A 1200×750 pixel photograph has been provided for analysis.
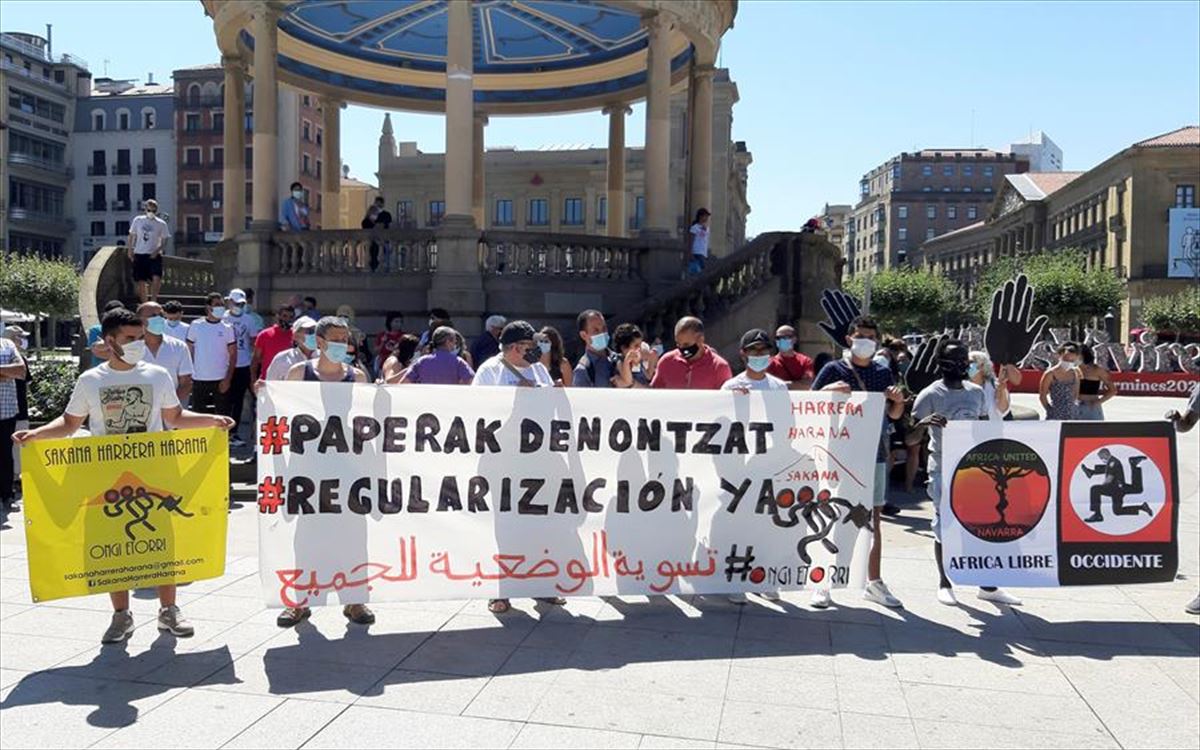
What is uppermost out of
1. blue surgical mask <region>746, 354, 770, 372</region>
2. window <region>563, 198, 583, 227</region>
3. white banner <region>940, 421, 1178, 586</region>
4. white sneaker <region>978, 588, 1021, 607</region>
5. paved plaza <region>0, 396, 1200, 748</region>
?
window <region>563, 198, 583, 227</region>

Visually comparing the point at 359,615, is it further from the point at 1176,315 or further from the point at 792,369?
the point at 1176,315

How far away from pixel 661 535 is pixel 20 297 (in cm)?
5227

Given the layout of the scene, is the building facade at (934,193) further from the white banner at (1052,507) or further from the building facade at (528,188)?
the white banner at (1052,507)

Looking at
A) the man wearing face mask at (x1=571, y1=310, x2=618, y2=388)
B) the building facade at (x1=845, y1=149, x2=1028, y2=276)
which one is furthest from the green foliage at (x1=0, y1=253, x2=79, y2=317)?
the building facade at (x1=845, y1=149, x2=1028, y2=276)

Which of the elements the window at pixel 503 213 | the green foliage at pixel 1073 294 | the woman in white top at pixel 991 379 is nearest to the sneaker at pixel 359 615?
the woman in white top at pixel 991 379

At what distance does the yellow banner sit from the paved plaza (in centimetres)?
Result: 45

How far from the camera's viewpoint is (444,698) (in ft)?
16.7

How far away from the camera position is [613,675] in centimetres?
545

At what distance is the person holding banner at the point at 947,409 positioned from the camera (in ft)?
22.6

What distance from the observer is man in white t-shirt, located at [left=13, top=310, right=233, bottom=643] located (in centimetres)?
585

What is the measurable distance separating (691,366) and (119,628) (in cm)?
432

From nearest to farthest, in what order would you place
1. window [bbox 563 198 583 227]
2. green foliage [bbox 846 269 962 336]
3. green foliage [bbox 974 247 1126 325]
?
green foliage [bbox 974 247 1126 325], window [bbox 563 198 583 227], green foliage [bbox 846 269 962 336]

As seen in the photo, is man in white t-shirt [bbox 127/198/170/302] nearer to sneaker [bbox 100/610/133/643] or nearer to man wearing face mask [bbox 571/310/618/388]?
man wearing face mask [bbox 571/310/618/388]

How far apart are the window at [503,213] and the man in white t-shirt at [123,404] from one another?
215ft
